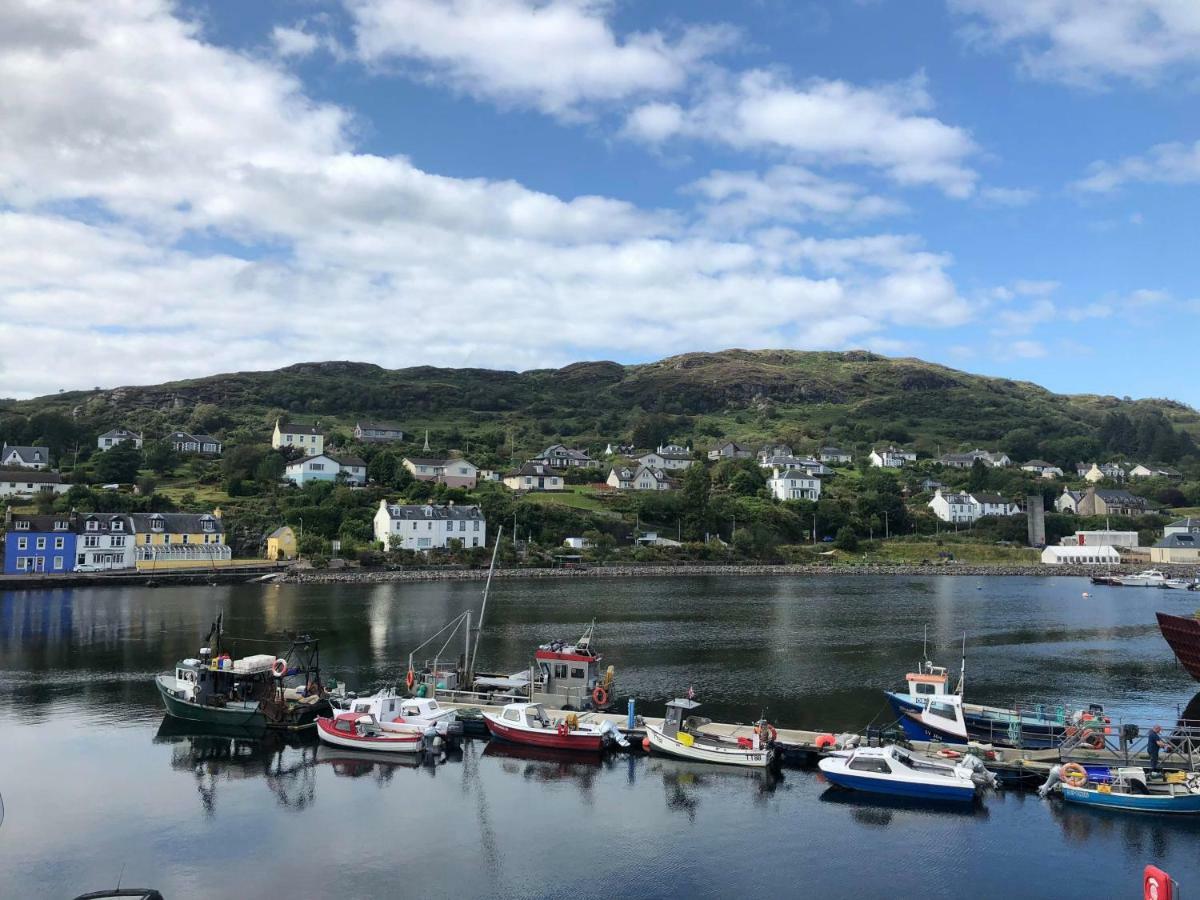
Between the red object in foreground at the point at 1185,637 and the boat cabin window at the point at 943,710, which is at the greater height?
the red object in foreground at the point at 1185,637

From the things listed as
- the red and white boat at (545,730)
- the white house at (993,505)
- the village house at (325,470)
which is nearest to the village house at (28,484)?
the village house at (325,470)

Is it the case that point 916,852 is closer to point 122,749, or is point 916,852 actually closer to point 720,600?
point 122,749

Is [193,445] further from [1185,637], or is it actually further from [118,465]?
[1185,637]

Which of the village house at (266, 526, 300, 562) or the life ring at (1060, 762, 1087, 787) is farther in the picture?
the village house at (266, 526, 300, 562)

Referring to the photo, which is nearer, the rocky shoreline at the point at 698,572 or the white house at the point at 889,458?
the rocky shoreline at the point at 698,572

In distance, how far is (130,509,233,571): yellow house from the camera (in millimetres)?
88062

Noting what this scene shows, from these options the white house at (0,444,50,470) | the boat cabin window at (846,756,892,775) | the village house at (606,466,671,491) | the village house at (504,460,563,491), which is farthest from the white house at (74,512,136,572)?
the boat cabin window at (846,756,892,775)

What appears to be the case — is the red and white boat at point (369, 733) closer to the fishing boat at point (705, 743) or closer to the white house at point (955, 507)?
the fishing boat at point (705, 743)

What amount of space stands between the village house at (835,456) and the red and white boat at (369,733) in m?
142

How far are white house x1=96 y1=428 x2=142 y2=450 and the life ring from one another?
131 metres

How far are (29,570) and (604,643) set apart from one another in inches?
2409

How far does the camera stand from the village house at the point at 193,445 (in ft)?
440

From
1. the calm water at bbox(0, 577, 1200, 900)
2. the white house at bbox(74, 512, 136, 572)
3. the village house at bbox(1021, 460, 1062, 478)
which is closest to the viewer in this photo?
the calm water at bbox(0, 577, 1200, 900)

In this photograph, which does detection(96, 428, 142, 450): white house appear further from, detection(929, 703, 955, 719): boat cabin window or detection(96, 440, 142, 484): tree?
detection(929, 703, 955, 719): boat cabin window
